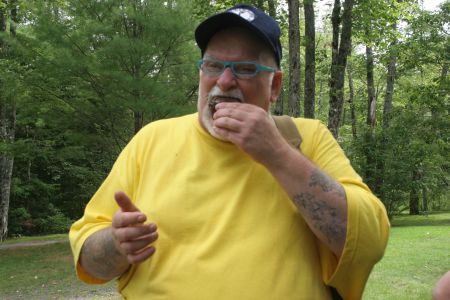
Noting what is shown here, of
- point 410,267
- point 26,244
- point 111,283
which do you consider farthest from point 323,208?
point 26,244

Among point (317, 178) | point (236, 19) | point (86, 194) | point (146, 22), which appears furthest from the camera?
point (86, 194)

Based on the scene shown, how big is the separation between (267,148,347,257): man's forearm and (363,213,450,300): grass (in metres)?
6.59

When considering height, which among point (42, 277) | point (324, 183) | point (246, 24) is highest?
point (246, 24)

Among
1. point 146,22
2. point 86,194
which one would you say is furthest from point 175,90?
point 86,194

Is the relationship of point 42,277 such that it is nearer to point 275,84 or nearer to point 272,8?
point 275,84

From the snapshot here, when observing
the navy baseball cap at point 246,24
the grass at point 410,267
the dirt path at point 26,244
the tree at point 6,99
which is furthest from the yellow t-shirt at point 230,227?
the dirt path at point 26,244

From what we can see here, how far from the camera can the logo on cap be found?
1.85 meters

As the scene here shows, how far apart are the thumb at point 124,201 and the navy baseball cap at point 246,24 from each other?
2.52 feet

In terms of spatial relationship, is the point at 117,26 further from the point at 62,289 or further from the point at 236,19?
the point at 236,19

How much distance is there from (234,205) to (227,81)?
0.49 metres

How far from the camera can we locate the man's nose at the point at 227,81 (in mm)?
1823

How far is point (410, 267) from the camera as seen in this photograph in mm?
10281

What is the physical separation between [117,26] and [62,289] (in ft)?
22.4

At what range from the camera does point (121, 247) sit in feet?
5.32
